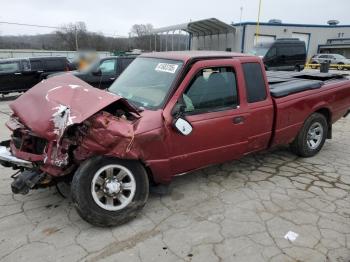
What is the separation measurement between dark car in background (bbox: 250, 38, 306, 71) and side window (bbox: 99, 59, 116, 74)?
9258mm

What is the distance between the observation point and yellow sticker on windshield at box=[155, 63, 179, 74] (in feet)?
13.0

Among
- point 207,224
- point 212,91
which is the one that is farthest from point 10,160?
point 212,91

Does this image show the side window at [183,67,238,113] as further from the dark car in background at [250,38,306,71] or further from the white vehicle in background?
the white vehicle in background

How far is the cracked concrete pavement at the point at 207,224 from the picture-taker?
3.12 metres

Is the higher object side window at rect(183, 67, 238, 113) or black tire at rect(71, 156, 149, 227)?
side window at rect(183, 67, 238, 113)

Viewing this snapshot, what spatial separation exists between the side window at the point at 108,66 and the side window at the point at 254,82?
25.4 ft

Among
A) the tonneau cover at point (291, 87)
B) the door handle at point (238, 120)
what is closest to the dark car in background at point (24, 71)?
the tonneau cover at point (291, 87)

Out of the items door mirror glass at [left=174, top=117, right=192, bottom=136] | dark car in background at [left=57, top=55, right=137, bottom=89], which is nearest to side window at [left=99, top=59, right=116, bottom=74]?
dark car in background at [left=57, top=55, right=137, bottom=89]

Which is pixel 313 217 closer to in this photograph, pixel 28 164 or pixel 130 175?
pixel 130 175

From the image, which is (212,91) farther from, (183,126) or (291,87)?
(291,87)

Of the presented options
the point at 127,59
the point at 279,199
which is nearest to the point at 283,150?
the point at 279,199

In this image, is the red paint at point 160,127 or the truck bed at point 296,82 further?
the truck bed at point 296,82

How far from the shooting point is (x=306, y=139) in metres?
5.56

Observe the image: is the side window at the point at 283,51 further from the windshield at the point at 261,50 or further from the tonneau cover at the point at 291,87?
the tonneau cover at the point at 291,87
